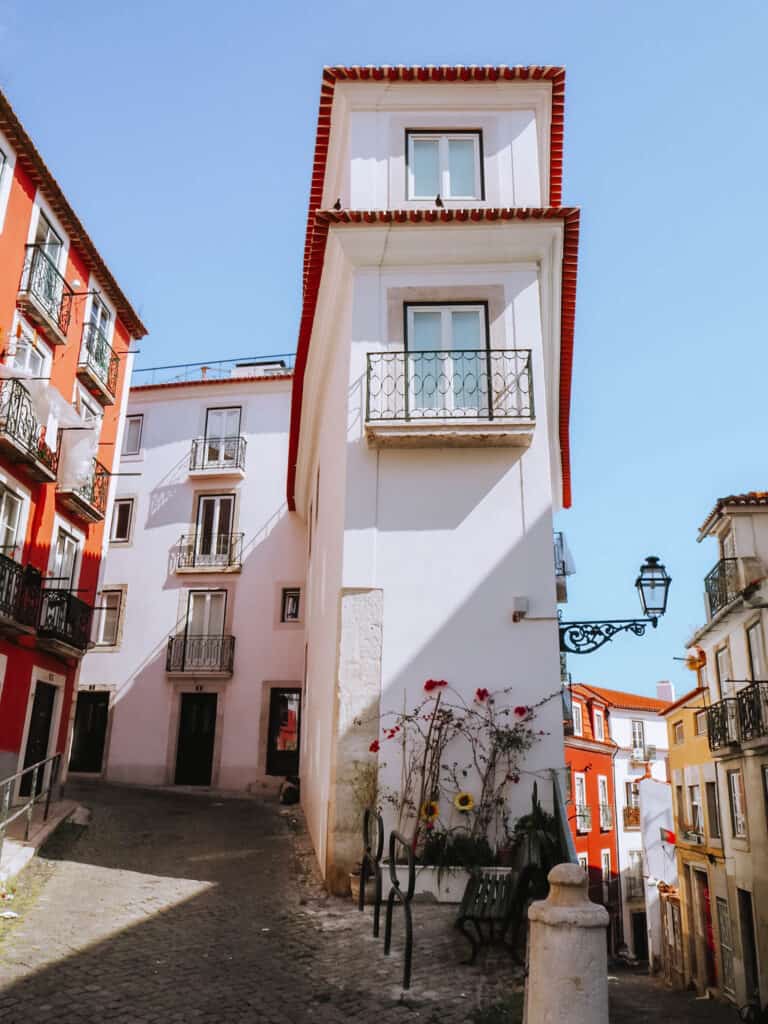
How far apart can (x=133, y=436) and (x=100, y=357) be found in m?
5.84

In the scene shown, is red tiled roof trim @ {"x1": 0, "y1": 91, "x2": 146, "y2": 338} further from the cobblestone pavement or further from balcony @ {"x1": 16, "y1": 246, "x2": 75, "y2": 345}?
the cobblestone pavement

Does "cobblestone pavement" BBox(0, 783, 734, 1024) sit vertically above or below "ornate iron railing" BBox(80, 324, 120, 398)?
below

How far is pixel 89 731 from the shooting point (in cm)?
2103

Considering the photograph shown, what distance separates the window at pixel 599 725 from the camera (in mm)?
41594

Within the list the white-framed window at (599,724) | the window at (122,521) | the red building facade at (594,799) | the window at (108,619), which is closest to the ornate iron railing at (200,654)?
the window at (108,619)

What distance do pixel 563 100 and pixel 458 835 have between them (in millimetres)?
9294

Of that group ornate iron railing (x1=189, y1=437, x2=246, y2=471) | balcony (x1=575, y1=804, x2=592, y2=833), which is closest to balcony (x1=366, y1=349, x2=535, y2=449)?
ornate iron railing (x1=189, y1=437, x2=246, y2=471)

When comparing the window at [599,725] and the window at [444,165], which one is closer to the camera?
the window at [444,165]

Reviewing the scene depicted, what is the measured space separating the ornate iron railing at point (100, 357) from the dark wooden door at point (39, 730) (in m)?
6.07

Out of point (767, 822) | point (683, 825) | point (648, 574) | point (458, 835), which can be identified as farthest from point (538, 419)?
point (683, 825)

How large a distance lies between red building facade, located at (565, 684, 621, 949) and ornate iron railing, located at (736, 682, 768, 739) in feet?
50.1

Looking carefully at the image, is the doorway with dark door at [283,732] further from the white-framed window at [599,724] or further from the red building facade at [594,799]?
the white-framed window at [599,724]

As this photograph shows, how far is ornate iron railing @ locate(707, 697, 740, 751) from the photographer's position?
72.2ft

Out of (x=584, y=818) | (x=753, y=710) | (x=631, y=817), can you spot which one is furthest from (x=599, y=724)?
(x=753, y=710)
